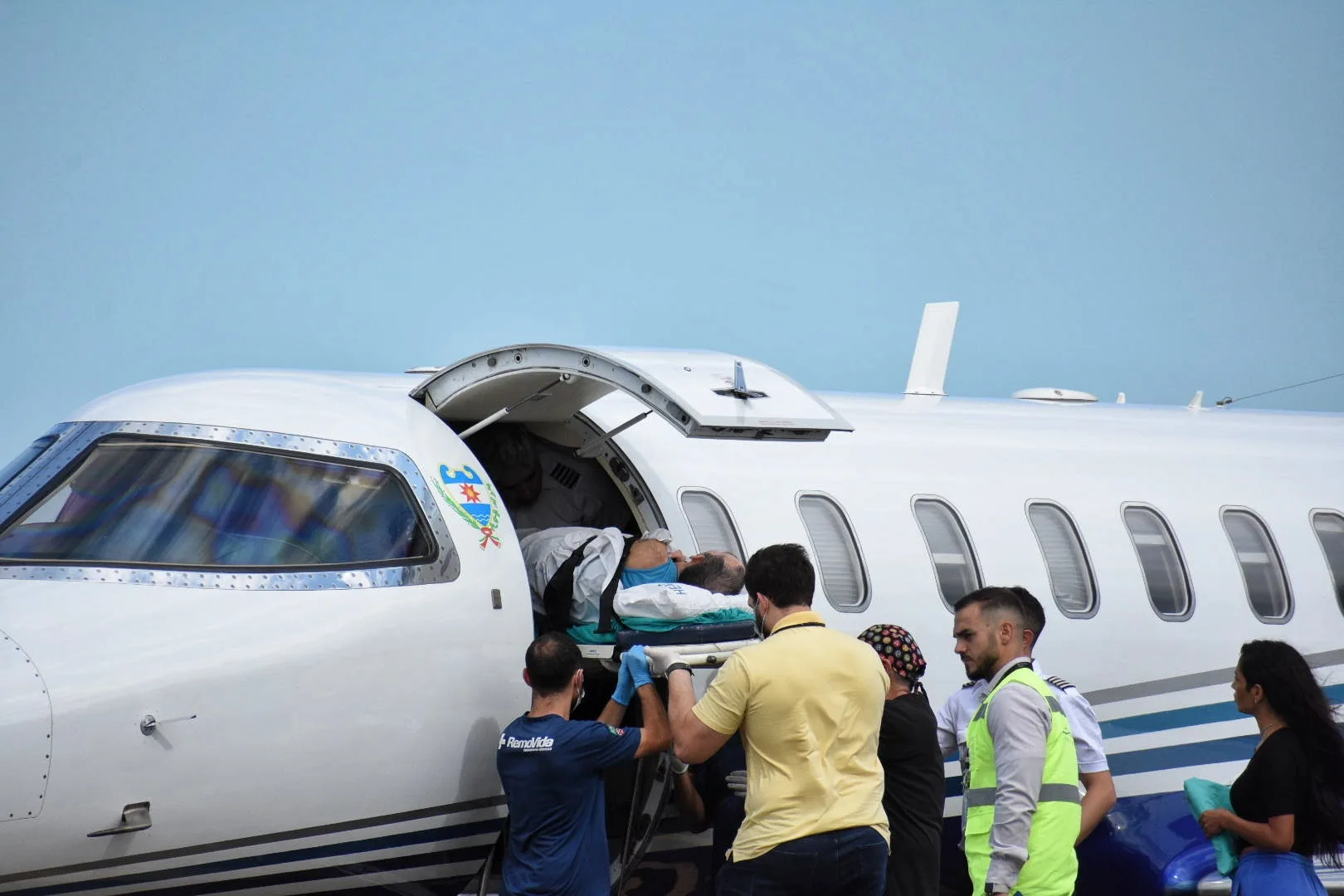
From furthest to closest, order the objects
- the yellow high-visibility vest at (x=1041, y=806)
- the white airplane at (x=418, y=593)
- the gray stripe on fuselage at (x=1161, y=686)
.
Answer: the gray stripe on fuselage at (x=1161, y=686) → the yellow high-visibility vest at (x=1041, y=806) → the white airplane at (x=418, y=593)

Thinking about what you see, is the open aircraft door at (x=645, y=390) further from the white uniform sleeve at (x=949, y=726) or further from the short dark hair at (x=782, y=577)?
the white uniform sleeve at (x=949, y=726)

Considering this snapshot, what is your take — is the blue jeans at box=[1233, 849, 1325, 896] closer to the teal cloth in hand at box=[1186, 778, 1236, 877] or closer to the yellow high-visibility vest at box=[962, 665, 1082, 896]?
the teal cloth in hand at box=[1186, 778, 1236, 877]

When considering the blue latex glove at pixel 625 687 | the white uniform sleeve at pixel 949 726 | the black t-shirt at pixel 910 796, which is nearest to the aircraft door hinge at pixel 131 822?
the blue latex glove at pixel 625 687

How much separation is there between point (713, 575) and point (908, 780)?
1.68 metres

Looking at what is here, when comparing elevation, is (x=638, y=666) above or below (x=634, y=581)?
below

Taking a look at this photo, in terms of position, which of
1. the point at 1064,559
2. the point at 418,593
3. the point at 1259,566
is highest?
the point at 418,593

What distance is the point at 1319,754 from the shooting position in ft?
21.8

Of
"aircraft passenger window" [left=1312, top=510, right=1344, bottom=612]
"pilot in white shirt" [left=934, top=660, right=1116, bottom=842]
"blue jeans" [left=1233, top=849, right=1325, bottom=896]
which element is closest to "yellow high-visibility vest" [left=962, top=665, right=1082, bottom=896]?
"pilot in white shirt" [left=934, top=660, right=1116, bottom=842]

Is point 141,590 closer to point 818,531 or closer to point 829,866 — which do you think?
point 829,866

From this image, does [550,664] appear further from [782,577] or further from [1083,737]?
[1083,737]

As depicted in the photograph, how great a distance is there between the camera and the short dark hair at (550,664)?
6352 millimetres

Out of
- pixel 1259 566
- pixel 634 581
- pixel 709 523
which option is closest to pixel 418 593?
pixel 634 581

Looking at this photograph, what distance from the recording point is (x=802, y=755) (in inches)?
230

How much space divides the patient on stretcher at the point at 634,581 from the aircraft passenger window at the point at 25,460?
7.98ft
